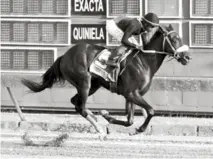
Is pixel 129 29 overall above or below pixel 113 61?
above

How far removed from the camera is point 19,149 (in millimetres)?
9898

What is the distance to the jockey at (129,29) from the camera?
11062 mm

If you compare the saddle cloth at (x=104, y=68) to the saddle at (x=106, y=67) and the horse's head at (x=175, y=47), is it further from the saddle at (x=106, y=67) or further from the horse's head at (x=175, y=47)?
the horse's head at (x=175, y=47)

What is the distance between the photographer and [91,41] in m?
14.0

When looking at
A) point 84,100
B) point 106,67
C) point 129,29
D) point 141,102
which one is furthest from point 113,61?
point 141,102

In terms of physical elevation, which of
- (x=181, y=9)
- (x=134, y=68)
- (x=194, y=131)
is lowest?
(x=194, y=131)

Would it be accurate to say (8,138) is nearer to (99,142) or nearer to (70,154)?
(99,142)

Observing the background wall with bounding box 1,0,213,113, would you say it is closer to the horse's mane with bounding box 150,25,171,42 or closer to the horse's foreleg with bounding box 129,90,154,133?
the horse's mane with bounding box 150,25,171,42

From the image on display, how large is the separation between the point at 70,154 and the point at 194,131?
137 inches

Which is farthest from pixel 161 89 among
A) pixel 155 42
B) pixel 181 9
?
pixel 155 42

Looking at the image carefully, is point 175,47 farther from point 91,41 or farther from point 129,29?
point 91,41

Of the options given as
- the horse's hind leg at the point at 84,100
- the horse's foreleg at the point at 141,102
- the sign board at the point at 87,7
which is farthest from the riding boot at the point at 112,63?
the sign board at the point at 87,7

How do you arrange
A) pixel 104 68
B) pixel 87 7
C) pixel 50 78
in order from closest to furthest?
1. pixel 104 68
2. pixel 50 78
3. pixel 87 7

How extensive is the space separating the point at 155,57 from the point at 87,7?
131 inches
